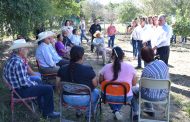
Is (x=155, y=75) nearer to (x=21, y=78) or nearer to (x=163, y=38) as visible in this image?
(x=21, y=78)

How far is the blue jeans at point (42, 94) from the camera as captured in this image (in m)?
5.52

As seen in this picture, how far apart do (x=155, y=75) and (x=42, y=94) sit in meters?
A: 2.01

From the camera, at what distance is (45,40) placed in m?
7.67

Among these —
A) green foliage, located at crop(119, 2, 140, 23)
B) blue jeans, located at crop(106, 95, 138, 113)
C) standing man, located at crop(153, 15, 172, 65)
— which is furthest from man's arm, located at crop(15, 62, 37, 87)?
green foliage, located at crop(119, 2, 140, 23)

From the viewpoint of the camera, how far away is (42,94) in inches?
223

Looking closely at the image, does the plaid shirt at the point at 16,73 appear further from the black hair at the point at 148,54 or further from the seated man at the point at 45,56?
the black hair at the point at 148,54

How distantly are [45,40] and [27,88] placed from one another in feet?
7.62

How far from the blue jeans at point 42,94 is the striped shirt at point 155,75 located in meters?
1.64


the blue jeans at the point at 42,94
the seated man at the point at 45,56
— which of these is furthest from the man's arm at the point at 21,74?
the seated man at the point at 45,56

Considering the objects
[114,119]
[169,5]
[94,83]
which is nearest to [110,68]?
[94,83]

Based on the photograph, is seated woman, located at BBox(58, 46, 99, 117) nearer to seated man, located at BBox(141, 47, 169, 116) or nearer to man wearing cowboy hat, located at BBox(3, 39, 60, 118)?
man wearing cowboy hat, located at BBox(3, 39, 60, 118)

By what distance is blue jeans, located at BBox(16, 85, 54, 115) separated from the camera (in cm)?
552

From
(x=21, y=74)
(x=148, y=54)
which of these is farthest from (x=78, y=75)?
(x=148, y=54)

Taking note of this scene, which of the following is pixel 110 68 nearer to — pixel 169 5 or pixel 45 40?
pixel 45 40
